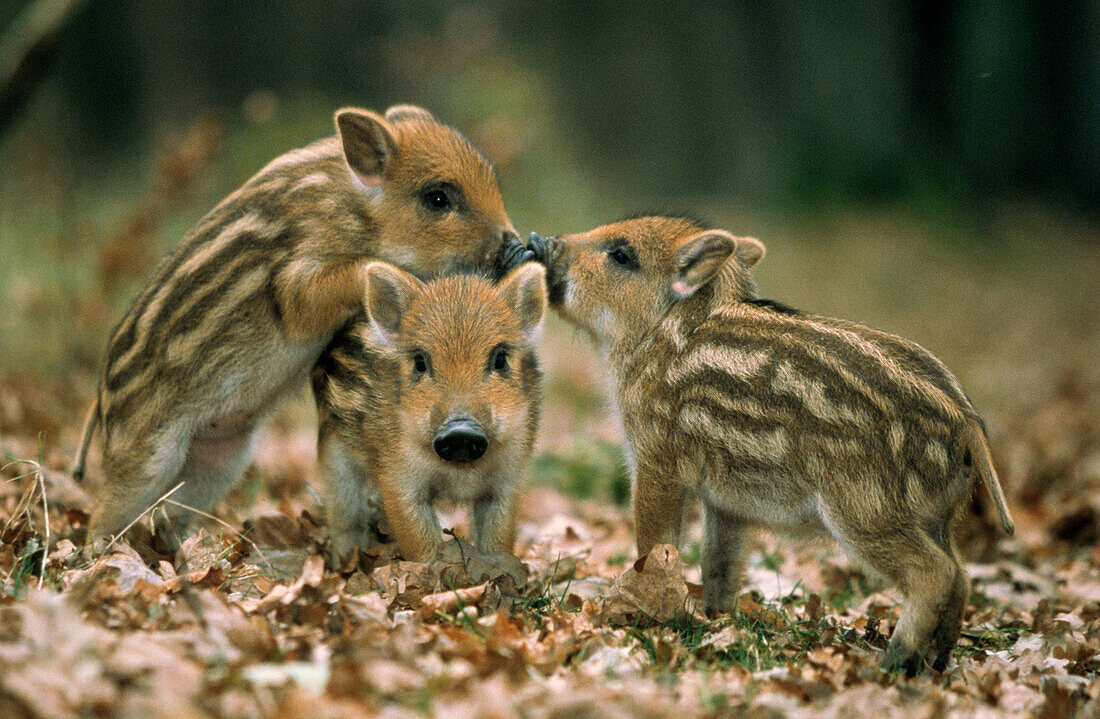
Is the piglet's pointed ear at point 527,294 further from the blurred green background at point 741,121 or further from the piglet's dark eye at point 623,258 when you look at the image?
the blurred green background at point 741,121

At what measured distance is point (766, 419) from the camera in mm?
4086

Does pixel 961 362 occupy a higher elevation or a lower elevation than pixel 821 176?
lower

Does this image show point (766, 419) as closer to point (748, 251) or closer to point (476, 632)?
point (748, 251)

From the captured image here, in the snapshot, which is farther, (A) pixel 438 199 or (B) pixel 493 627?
(A) pixel 438 199

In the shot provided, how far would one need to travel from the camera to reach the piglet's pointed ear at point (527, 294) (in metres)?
4.79

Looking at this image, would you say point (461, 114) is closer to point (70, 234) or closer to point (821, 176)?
point (821, 176)

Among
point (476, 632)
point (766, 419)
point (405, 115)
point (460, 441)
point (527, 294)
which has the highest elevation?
point (405, 115)

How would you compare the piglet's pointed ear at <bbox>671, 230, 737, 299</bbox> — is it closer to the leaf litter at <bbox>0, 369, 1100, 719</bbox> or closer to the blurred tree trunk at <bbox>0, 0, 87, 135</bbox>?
the leaf litter at <bbox>0, 369, 1100, 719</bbox>

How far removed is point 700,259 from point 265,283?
2.10 meters

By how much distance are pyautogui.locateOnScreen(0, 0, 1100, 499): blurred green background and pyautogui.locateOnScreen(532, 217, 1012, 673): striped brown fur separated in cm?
492

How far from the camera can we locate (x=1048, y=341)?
12984 mm

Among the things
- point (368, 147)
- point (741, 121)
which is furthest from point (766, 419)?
point (741, 121)

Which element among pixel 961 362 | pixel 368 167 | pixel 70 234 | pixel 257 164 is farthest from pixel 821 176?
pixel 368 167

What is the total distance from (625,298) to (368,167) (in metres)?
1.47
